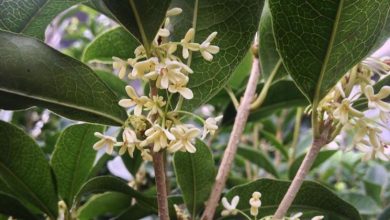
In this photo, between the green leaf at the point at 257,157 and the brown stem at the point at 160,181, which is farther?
the green leaf at the point at 257,157

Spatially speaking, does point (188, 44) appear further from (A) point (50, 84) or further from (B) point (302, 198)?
(B) point (302, 198)

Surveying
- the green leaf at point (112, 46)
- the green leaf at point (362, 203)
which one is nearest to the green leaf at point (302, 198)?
the green leaf at point (112, 46)

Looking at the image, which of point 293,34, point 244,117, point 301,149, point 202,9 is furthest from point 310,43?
point 301,149

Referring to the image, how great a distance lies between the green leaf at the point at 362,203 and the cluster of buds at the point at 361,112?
0.62 metres

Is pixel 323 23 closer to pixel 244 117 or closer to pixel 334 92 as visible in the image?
pixel 334 92

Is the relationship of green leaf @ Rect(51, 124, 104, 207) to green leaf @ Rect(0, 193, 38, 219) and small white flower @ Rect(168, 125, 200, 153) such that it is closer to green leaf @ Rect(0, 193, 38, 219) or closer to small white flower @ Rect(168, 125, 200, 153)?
green leaf @ Rect(0, 193, 38, 219)

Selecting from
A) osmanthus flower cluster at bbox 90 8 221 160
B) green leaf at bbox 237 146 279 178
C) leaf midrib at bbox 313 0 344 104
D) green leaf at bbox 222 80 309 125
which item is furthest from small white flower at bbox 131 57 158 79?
green leaf at bbox 237 146 279 178

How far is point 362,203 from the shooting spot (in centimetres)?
137

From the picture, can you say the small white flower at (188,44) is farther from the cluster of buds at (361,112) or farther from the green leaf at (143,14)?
the cluster of buds at (361,112)

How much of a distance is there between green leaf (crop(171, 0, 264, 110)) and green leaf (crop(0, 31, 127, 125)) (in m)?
0.13

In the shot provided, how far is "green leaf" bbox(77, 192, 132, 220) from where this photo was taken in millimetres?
1037

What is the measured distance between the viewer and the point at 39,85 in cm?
72

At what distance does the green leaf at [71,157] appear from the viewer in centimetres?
98

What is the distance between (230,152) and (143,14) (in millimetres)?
341
